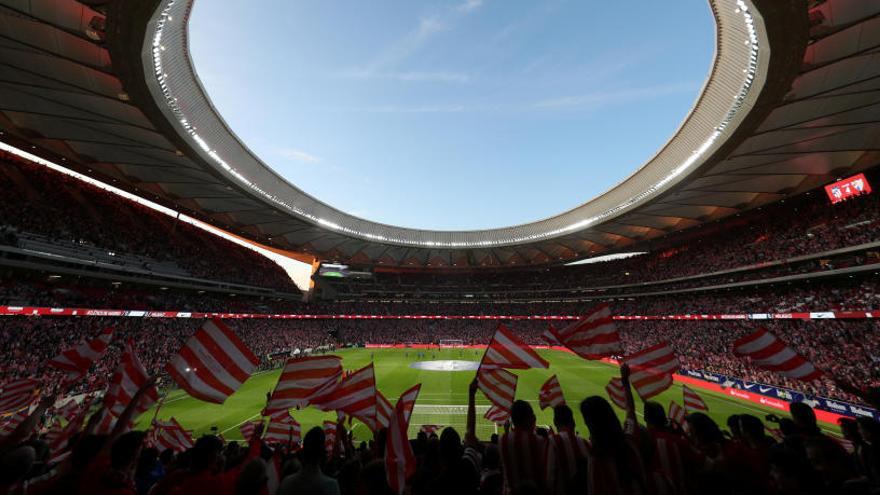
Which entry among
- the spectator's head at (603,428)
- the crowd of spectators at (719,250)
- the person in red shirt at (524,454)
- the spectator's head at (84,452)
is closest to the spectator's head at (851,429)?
the person in red shirt at (524,454)

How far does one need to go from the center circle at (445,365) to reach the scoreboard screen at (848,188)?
1269 inches

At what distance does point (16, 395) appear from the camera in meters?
9.05

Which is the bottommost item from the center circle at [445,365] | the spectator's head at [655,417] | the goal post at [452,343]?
the spectator's head at [655,417]

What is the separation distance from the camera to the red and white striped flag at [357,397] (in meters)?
7.27

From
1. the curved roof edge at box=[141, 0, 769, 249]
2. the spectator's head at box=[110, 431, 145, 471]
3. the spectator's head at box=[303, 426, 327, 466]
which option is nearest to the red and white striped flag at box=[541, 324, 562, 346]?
the spectator's head at box=[303, 426, 327, 466]

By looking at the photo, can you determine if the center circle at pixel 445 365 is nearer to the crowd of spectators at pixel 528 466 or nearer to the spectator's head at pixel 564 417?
the spectator's head at pixel 564 417

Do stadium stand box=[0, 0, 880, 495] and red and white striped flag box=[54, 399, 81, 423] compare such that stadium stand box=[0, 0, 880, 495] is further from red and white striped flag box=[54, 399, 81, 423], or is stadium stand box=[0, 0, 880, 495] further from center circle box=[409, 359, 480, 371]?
center circle box=[409, 359, 480, 371]

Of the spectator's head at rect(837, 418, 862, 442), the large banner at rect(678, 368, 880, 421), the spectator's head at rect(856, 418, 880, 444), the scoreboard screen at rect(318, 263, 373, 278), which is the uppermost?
the scoreboard screen at rect(318, 263, 373, 278)

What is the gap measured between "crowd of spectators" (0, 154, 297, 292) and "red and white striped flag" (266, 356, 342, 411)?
99.2ft

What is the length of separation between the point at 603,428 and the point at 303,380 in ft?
20.7

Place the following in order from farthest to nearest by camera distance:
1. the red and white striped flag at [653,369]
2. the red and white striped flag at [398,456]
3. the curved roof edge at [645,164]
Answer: the curved roof edge at [645,164] < the red and white striped flag at [653,369] < the red and white striped flag at [398,456]

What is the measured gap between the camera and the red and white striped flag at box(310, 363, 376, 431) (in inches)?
286

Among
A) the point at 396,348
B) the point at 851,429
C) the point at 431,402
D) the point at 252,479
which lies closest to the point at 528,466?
the point at 252,479

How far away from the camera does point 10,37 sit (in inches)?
560
